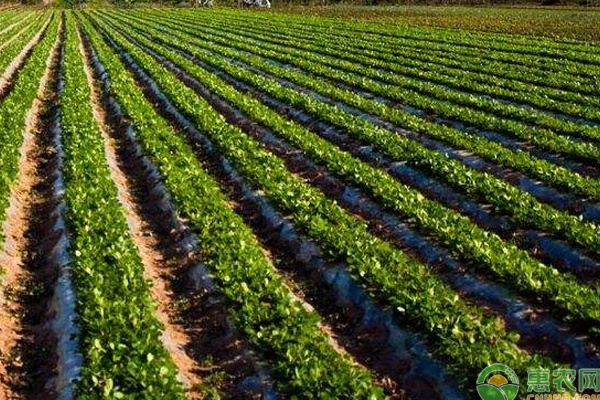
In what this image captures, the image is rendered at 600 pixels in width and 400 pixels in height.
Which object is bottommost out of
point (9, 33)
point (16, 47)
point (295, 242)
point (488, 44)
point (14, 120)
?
point (295, 242)

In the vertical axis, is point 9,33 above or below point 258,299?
above

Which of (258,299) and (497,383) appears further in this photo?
(258,299)

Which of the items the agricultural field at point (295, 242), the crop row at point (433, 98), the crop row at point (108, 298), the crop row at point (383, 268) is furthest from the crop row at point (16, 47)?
the crop row at point (383, 268)

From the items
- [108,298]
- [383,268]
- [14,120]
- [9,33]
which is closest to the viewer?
[108,298]

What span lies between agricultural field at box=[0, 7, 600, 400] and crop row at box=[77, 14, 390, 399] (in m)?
0.04

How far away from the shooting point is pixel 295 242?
504 inches

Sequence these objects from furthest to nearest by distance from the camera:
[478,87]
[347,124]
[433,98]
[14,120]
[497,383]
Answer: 1. [478,87]
2. [433,98]
3. [347,124]
4. [14,120]
5. [497,383]

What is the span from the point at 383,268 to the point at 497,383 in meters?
3.50

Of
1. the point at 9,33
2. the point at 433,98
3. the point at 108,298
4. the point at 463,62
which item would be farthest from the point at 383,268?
the point at 9,33

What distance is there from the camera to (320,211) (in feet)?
44.8

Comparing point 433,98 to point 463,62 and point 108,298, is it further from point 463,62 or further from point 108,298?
point 108,298

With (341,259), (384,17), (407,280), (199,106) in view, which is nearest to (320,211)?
→ (341,259)

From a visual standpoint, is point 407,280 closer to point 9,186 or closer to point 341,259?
point 341,259

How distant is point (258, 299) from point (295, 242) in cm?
300
